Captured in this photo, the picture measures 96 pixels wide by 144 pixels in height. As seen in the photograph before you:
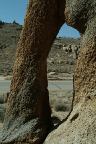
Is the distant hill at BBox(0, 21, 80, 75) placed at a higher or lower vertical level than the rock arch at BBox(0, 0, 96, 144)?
lower

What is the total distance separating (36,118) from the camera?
6.19m

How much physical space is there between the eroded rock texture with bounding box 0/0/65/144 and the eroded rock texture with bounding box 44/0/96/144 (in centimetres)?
33

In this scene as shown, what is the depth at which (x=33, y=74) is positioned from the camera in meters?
6.16

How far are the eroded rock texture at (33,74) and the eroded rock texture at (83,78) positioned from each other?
0.33 meters

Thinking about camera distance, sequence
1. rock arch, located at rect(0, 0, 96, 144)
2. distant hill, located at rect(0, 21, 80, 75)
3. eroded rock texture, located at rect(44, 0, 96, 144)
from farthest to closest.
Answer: distant hill, located at rect(0, 21, 80, 75)
rock arch, located at rect(0, 0, 96, 144)
eroded rock texture, located at rect(44, 0, 96, 144)

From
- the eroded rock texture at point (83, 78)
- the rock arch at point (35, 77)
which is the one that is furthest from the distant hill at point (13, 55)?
the eroded rock texture at point (83, 78)

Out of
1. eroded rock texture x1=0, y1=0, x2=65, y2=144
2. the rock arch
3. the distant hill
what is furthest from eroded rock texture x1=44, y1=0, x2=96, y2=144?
the distant hill

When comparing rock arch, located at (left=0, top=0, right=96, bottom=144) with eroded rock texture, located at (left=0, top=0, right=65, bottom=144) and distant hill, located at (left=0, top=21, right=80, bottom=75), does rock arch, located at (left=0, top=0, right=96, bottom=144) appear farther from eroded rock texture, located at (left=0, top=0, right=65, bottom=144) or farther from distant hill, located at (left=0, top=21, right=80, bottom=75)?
distant hill, located at (left=0, top=21, right=80, bottom=75)

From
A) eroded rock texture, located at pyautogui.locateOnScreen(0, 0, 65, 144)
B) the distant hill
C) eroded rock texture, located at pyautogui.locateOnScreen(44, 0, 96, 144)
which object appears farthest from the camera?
the distant hill

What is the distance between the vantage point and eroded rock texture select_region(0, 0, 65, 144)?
611cm

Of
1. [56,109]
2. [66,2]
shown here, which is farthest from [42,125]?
[56,109]

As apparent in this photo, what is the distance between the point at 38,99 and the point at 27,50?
1.98 feet

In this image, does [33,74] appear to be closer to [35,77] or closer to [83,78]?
[35,77]

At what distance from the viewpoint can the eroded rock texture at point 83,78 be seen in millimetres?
5516
